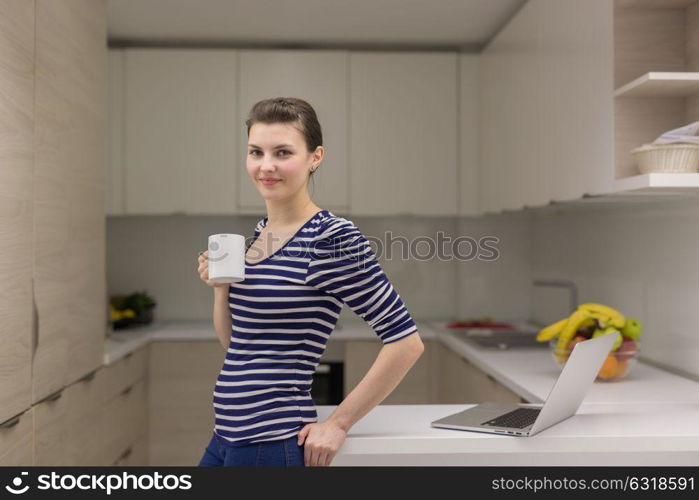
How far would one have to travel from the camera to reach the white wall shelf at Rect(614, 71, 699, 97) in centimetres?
199

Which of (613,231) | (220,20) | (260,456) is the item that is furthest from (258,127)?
(220,20)

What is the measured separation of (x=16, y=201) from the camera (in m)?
1.95

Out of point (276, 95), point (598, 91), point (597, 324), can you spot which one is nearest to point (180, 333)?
point (276, 95)

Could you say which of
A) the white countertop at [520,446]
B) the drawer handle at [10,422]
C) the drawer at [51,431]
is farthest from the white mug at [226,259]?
the drawer at [51,431]

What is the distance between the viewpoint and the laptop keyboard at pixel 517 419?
1.60 meters

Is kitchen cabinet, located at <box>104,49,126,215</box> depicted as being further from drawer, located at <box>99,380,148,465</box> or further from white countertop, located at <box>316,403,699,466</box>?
white countertop, located at <box>316,403,699,466</box>

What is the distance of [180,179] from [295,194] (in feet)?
8.64

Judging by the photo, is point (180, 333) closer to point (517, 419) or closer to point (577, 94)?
point (577, 94)

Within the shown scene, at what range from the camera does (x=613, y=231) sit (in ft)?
10.2

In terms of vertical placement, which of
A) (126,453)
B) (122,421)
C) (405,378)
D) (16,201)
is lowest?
(126,453)

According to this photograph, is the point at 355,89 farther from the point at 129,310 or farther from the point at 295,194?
the point at 295,194

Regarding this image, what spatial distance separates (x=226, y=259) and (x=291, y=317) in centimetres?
16

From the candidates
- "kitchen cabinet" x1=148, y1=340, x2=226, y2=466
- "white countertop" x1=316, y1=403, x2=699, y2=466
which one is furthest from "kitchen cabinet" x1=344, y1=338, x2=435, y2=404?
"white countertop" x1=316, y1=403, x2=699, y2=466

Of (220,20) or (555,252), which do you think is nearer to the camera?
(220,20)
